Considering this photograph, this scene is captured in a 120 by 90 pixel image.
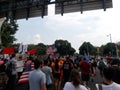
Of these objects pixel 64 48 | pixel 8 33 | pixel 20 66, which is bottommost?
pixel 20 66

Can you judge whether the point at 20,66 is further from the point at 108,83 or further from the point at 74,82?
the point at 108,83

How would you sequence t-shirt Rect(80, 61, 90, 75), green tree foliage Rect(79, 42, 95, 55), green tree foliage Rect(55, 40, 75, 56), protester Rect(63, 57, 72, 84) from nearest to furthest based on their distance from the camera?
t-shirt Rect(80, 61, 90, 75) → protester Rect(63, 57, 72, 84) → green tree foliage Rect(55, 40, 75, 56) → green tree foliage Rect(79, 42, 95, 55)

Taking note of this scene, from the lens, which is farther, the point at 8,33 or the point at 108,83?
the point at 8,33

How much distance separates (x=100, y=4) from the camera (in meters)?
19.9

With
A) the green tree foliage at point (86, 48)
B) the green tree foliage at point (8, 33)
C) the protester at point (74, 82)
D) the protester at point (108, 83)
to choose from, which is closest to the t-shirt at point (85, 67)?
the protester at point (74, 82)

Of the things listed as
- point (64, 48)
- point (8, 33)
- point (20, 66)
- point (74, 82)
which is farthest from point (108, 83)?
point (64, 48)

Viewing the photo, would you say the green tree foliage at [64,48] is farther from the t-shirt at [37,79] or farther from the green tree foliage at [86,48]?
the t-shirt at [37,79]

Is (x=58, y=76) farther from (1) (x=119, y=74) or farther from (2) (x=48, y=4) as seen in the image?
(2) (x=48, y=4)

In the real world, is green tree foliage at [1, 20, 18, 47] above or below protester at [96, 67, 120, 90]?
above

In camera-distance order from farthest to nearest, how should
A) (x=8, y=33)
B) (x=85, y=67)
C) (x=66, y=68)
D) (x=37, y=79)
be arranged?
(x=8, y=33) < (x=66, y=68) < (x=85, y=67) < (x=37, y=79)

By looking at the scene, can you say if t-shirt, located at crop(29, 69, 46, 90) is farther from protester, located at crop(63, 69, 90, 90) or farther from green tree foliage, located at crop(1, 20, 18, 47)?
green tree foliage, located at crop(1, 20, 18, 47)

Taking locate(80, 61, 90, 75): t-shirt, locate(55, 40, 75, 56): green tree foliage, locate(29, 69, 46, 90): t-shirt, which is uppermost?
locate(55, 40, 75, 56): green tree foliage

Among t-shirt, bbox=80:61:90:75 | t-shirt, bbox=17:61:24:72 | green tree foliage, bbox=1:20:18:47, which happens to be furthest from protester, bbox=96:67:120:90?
green tree foliage, bbox=1:20:18:47

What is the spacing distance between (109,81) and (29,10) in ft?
61.6
